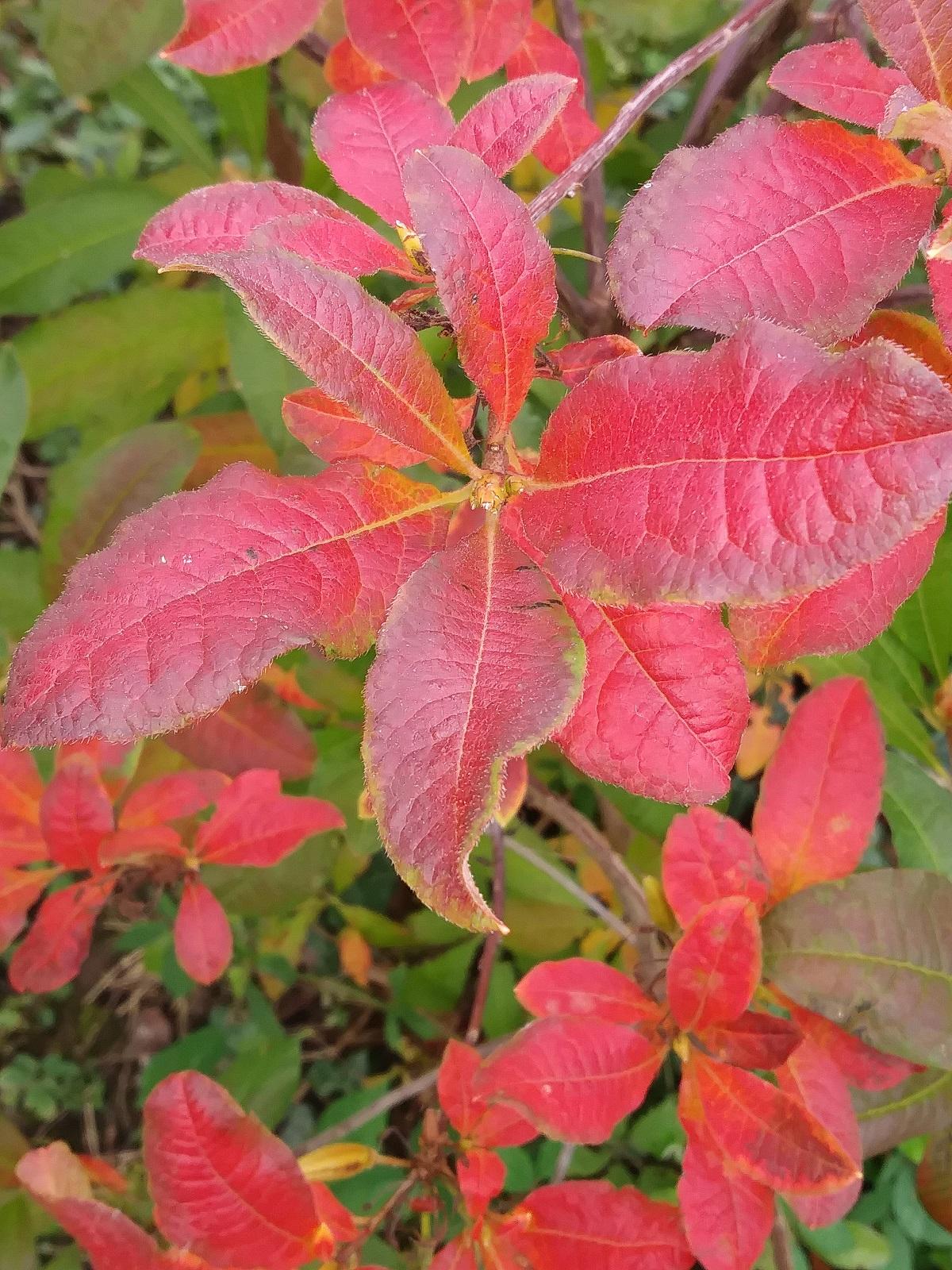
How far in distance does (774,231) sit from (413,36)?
1.19 ft

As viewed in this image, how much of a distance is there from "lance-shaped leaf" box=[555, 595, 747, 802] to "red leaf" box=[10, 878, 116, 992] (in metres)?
0.69

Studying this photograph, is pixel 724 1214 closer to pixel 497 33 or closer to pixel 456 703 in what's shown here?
pixel 456 703

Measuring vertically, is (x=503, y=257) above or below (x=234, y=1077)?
above

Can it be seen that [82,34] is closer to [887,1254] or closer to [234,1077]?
[234,1077]

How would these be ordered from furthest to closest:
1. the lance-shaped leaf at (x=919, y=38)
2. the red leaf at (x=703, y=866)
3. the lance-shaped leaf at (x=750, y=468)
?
the red leaf at (x=703, y=866)
the lance-shaped leaf at (x=919, y=38)
the lance-shaped leaf at (x=750, y=468)

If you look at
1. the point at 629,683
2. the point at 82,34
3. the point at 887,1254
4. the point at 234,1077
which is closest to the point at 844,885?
the point at 629,683

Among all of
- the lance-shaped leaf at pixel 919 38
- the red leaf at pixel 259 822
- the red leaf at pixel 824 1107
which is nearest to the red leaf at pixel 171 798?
the red leaf at pixel 259 822

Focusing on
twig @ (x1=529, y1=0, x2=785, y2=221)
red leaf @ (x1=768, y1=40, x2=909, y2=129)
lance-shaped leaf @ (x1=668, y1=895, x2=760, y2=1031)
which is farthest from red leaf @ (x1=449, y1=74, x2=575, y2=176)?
lance-shaped leaf @ (x1=668, y1=895, x2=760, y2=1031)

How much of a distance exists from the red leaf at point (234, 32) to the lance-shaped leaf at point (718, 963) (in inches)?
29.7

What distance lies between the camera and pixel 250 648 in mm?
424

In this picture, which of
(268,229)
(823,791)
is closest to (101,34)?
(268,229)

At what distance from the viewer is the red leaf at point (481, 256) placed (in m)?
0.45

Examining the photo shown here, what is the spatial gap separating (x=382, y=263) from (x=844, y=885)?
648mm

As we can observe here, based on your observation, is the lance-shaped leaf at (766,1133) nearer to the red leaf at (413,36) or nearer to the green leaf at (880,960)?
the green leaf at (880,960)
